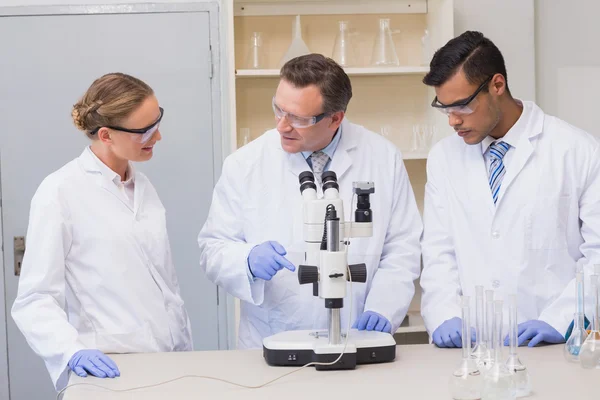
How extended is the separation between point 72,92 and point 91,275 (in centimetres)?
155

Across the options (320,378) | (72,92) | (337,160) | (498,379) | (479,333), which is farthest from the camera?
(72,92)

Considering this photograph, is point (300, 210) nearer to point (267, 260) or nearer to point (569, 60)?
point (267, 260)

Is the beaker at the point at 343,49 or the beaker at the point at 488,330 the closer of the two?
the beaker at the point at 488,330

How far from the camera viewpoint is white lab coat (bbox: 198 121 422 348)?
2.15 metres

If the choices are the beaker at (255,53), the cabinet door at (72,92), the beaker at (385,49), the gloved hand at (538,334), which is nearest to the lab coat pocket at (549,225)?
the gloved hand at (538,334)

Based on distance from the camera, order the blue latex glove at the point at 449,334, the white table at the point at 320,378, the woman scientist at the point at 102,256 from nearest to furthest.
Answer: the white table at the point at 320,378
the woman scientist at the point at 102,256
the blue latex glove at the point at 449,334

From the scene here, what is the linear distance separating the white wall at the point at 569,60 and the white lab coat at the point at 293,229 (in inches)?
56.9

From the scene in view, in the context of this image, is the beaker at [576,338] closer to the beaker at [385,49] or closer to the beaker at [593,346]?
the beaker at [593,346]

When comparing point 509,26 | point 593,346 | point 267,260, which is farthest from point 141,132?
point 509,26

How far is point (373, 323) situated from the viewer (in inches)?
78.5

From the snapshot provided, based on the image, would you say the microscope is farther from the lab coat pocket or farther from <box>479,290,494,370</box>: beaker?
the lab coat pocket

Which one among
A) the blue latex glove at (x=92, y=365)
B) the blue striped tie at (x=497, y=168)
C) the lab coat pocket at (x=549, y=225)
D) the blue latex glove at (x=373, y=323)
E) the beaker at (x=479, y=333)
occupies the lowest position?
the blue latex glove at (x=92, y=365)

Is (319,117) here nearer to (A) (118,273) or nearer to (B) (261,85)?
(A) (118,273)

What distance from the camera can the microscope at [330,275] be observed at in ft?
5.64
